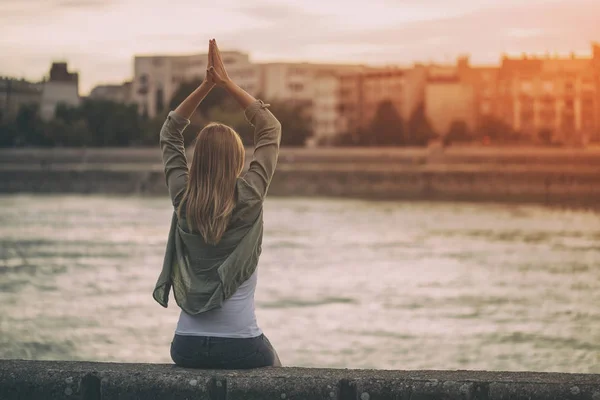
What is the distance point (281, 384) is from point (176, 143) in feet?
3.42

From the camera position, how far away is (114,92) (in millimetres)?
164000

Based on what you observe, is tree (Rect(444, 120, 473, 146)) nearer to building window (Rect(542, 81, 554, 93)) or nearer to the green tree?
building window (Rect(542, 81, 554, 93))

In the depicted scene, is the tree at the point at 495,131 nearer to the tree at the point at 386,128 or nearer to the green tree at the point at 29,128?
the tree at the point at 386,128

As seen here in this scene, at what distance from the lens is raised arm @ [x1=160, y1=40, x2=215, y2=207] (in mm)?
4691

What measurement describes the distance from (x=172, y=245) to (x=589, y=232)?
45.7m

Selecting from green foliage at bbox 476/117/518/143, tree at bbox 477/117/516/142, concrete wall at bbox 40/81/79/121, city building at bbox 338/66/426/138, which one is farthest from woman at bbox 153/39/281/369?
city building at bbox 338/66/426/138

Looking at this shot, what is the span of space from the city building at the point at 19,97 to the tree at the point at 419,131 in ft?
119

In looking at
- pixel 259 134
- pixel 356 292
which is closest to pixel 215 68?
pixel 259 134

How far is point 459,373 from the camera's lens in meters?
4.49

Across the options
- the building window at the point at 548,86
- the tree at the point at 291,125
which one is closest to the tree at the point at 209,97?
the tree at the point at 291,125

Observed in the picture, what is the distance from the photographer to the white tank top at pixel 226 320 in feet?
15.2

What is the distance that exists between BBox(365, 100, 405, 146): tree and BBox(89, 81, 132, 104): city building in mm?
43240

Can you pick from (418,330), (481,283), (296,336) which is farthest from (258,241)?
(481,283)

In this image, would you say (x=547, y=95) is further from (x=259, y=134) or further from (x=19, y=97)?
(x=259, y=134)
